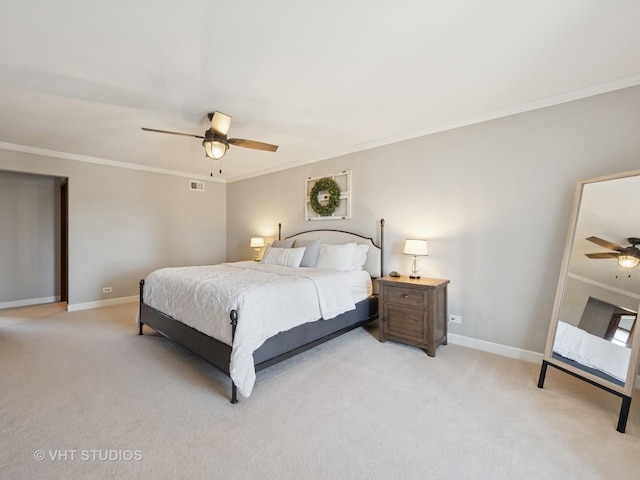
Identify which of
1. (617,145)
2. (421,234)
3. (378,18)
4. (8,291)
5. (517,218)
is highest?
(378,18)

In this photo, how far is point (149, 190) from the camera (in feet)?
18.5

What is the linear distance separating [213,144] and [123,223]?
3.37 m

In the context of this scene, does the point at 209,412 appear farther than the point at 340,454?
Yes

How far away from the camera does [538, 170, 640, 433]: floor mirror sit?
7.00ft

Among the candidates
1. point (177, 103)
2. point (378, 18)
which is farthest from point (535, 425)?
point (177, 103)

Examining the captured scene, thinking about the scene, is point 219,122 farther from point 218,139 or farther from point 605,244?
point 605,244

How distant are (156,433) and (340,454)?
1.22 metres

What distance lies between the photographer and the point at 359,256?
13.4 feet

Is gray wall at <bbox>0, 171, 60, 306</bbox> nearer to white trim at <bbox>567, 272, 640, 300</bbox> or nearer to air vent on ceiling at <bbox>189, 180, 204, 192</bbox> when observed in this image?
air vent on ceiling at <bbox>189, 180, 204, 192</bbox>

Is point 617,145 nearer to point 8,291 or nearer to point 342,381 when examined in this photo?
point 342,381

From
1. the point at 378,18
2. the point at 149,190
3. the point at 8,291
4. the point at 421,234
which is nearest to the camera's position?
the point at 378,18

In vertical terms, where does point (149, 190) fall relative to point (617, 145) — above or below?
below

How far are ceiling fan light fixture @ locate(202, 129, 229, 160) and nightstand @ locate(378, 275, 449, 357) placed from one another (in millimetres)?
2455

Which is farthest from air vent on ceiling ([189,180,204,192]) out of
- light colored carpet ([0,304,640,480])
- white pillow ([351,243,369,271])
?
white pillow ([351,243,369,271])
